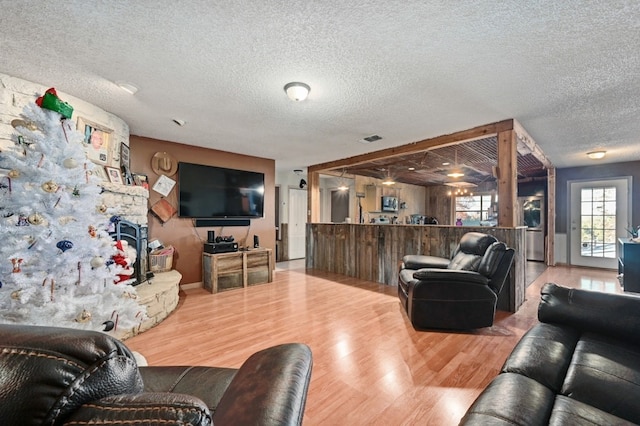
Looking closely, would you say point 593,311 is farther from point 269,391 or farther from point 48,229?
point 48,229

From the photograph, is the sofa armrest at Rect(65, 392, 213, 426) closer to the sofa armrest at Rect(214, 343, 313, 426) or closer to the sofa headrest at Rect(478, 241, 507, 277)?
the sofa armrest at Rect(214, 343, 313, 426)

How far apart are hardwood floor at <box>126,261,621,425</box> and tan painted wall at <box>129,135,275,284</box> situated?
1.87 feet

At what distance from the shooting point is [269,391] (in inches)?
31.5

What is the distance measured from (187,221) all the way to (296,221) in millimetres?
3430

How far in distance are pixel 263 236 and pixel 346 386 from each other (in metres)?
3.97

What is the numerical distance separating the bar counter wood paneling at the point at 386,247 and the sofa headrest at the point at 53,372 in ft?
12.8

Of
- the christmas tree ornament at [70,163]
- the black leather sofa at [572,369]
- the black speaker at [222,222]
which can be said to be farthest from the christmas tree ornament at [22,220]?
the black speaker at [222,222]

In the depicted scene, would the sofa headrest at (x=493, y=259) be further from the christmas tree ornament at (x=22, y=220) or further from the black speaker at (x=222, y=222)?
the black speaker at (x=222, y=222)

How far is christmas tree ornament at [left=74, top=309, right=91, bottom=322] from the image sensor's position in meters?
1.86

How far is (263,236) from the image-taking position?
5.53 metres

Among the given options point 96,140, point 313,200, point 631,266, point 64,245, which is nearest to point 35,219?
point 64,245

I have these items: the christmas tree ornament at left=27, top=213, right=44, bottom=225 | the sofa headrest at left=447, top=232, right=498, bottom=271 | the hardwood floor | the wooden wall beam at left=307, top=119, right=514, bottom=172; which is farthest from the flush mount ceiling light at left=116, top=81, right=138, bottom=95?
the sofa headrest at left=447, top=232, right=498, bottom=271

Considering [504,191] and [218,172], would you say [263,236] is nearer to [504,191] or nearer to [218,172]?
[218,172]

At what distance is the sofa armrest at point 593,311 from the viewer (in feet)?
4.66
